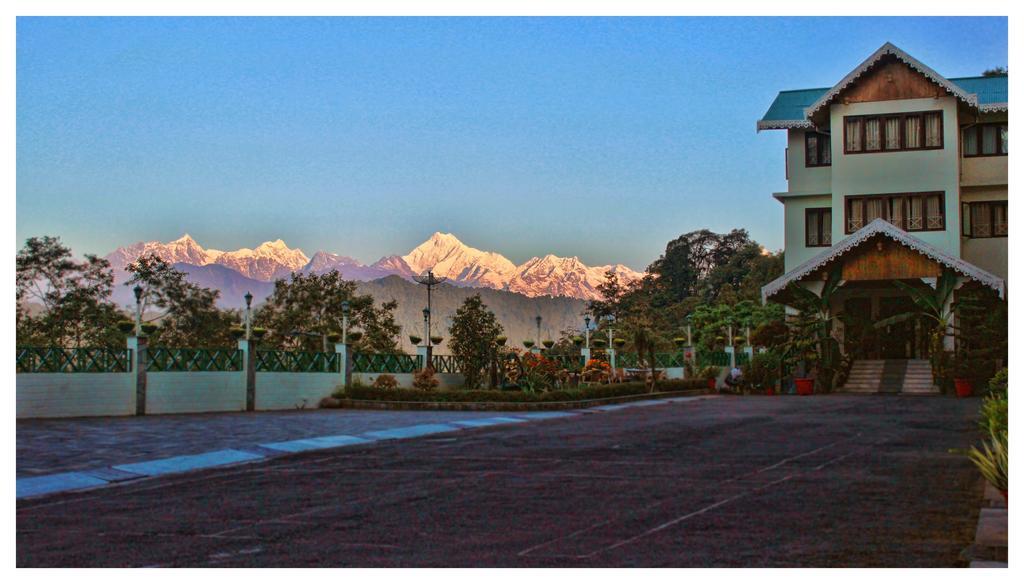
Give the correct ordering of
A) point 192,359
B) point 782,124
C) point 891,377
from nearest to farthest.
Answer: point 192,359 < point 891,377 < point 782,124

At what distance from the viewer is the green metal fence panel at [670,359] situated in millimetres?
34406

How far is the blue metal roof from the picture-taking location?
3284 centimetres

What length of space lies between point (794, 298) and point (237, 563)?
25959mm

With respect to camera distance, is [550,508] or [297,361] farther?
[297,361]

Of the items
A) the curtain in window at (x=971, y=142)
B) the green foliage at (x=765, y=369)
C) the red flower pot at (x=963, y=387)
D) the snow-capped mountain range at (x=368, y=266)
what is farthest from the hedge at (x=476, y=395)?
the curtain in window at (x=971, y=142)

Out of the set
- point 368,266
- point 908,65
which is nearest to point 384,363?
point 368,266

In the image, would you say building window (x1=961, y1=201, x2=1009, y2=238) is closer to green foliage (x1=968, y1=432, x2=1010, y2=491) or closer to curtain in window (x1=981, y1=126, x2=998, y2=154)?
curtain in window (x1=981, y1=126, x2=998, y2=154)

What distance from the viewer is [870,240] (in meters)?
30.5

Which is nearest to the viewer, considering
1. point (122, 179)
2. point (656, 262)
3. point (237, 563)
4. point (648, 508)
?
point (237, 563)

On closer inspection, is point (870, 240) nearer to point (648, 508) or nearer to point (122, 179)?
point (122, 179)

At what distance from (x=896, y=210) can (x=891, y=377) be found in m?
5.66

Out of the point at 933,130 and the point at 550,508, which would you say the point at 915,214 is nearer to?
the point at 933,130

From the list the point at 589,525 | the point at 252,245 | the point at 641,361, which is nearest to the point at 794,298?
the point at 641,361

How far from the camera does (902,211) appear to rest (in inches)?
1268
